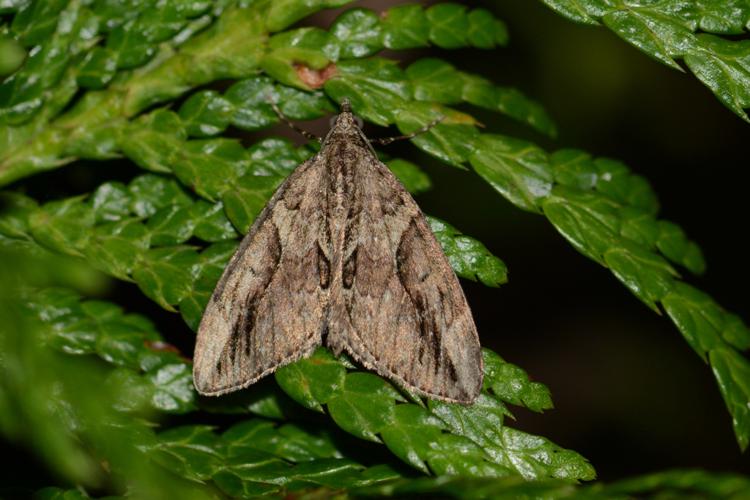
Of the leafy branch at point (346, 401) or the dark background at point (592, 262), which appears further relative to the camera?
the dark background at point (592, 262)

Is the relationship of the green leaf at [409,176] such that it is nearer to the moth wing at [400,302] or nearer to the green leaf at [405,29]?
the moth wing at [400,302]

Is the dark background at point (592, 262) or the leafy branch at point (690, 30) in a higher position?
the leafy branch at point (690, 30)

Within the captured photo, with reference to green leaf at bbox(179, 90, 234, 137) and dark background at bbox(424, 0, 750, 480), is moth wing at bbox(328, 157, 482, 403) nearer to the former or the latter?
green leaf at bbox(179, 90, 234, 137)

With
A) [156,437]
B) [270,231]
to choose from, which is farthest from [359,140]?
[156,437]

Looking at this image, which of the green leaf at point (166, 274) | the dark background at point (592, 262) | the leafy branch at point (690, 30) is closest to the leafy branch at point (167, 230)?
the green leaf at point (166, 274)

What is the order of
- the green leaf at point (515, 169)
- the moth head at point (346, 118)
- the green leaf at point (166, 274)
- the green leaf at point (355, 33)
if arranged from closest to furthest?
the green leaf at point (166, 274) < the green leaf at point (515, 169) < the green leaf at point (355, 33) < the moth head at point (346, 118)

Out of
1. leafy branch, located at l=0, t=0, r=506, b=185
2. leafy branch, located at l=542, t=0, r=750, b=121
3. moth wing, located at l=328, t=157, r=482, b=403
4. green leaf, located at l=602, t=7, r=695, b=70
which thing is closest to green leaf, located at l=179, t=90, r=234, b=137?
leafy branch, located at l=0, t=0, r=506, b=185
